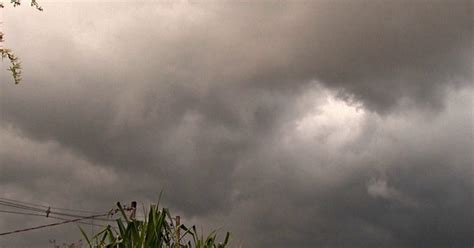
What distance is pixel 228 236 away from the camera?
7555 millimetres

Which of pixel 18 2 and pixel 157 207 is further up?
pixel 18 2

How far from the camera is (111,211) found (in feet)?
22.5

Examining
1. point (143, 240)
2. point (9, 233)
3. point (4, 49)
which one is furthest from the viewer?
point (9, 233)

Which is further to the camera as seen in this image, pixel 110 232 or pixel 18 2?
pixel 110 232

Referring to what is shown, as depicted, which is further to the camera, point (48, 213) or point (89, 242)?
point (48, 213)

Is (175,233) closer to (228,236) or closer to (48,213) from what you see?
(228,236)

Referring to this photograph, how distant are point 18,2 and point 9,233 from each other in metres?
32.2

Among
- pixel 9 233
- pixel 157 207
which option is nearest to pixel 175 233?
pixel 157 207

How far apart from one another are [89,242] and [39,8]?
2620 mm

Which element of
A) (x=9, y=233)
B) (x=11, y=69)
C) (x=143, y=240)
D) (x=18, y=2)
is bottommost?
(x=143, y=240)

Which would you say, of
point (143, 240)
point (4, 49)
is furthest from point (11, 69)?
point (143, 240)

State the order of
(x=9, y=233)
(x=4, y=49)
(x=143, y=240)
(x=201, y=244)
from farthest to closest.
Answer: (x=9, y=233), (x=201, y=244), (x=143, y=240), (x=4, y=49)

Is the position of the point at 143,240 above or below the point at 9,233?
below

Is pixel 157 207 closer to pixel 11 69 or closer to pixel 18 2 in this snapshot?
pixel 11 69
